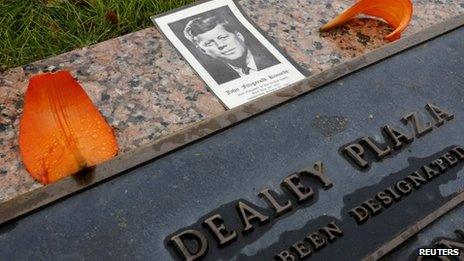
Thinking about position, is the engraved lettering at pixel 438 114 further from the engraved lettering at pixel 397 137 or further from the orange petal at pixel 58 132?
the orange petal at pixel 58 132

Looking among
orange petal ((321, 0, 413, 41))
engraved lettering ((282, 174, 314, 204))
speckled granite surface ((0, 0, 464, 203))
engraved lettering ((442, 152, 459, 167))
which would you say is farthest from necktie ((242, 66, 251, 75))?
engraved lettering ((442, 152, 459, 167))

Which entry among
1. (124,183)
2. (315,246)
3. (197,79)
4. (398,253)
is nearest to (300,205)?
(315,246)

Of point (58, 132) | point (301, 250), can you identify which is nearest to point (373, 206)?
point (301, 250)

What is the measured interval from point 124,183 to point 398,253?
81 cm

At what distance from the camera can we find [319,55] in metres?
2.16

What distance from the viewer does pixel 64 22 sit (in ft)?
8.04

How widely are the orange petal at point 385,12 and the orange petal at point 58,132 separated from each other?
105cm

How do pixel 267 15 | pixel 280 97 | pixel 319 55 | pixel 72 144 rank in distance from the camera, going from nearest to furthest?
1. pixel 72 144
2. pixel 280 97
3. pixel 319 55
4. pixel 267 15

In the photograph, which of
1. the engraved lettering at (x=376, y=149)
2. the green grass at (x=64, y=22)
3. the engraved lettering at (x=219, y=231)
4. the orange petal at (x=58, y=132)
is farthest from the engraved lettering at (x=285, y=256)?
the green grass at (x=64, y=22)

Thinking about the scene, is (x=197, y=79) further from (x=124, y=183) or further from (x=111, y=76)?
(x=124, y=183)

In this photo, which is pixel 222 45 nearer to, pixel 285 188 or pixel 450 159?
pixel 285 188

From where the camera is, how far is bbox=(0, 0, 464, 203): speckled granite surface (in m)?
1.79

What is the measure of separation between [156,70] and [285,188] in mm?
686

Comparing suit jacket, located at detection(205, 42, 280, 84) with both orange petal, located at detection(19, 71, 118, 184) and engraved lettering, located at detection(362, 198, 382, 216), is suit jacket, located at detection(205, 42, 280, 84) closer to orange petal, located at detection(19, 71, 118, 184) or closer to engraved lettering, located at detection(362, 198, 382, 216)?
orange petal, located at detection(19, 71, 118, 184)
